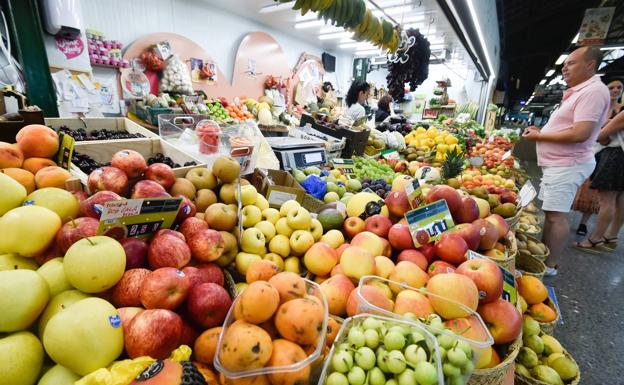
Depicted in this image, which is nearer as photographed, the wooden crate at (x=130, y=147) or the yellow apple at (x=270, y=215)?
the yellow apple at (x=270, y=215)

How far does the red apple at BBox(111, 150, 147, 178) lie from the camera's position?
4.64 ft

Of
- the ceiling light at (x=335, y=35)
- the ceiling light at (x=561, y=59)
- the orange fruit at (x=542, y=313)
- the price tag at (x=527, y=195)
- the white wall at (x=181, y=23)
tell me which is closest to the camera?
the orange fruit at (x=542, y=313)

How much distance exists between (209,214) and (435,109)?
12.0 m

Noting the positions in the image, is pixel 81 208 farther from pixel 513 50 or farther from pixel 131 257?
pixel 513 50

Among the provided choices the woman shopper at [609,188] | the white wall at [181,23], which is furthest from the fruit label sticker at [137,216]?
the white wall at [181,23]

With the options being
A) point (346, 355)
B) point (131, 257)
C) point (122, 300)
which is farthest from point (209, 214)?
point (346, 355)

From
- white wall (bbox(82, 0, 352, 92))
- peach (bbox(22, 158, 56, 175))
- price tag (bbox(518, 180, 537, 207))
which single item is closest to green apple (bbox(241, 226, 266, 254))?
peach (bbox(22, 158, 56, 175))

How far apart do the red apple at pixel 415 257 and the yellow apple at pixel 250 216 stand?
765mm

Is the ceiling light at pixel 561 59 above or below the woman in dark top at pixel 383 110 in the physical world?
above

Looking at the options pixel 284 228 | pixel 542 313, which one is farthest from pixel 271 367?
pixel 542 313

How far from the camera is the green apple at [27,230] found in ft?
3.03

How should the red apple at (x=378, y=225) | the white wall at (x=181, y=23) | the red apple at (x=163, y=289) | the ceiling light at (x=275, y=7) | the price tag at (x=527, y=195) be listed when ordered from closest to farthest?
the red apple at (x=163, y=289), the red apple at (x=378, y=225), the price tag at (x=527, y=195), the white wall at (x=181, y=23), the ceiling light at (x=275, y=7)

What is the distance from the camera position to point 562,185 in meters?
2.98

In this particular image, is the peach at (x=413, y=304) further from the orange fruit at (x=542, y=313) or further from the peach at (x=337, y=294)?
the orange fruit at (x=542, y=313)
